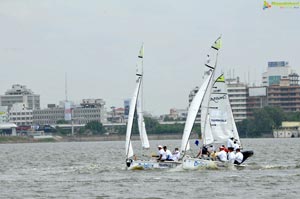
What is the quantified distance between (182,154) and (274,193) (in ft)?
61.8

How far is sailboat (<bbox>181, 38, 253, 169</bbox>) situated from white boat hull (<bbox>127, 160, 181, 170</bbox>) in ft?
4.14

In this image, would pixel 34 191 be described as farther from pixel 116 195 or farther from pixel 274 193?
pixel 274 193

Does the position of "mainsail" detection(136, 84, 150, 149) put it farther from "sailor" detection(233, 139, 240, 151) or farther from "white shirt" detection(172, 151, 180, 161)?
"sailor" detection(233, 139, 240, 151)

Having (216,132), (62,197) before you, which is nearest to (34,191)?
(62,197)

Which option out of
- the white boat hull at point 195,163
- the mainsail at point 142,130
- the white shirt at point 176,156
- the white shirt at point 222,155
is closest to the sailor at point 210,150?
the white shirt at point 222,155

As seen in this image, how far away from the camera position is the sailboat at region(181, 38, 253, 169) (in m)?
72.3

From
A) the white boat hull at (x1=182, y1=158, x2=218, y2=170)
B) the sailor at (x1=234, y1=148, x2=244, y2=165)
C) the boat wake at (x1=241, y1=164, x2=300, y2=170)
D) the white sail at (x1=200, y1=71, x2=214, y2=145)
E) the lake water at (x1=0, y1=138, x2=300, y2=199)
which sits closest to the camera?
the lake water at (x1=0, y1=138, x2=300, y2=199)

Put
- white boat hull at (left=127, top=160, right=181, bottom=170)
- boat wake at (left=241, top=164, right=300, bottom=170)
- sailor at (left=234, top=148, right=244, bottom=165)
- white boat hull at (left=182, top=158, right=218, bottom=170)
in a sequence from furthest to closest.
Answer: boat wake at (left=241, top=164, right=300, bottom=170) < sailor at (left=234, top=148, right=244, bottom=165) < white boat hull at (left=127, top=160, right=181, bottom=170) < white boat hull at (left=182, top=158, right=218, bottom=170)

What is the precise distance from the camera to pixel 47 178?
235ft

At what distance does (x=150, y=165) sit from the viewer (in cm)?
7419

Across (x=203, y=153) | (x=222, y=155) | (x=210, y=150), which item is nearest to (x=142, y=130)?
(x=203, y=153)

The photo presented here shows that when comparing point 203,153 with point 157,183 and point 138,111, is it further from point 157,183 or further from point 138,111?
point 157,183

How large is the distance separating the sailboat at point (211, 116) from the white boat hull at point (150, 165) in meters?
1.26

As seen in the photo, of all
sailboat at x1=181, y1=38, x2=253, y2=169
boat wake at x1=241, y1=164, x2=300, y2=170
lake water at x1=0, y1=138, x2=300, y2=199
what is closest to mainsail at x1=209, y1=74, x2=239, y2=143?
sailboat at x1=181, y1=38, x2=253, y2=169
